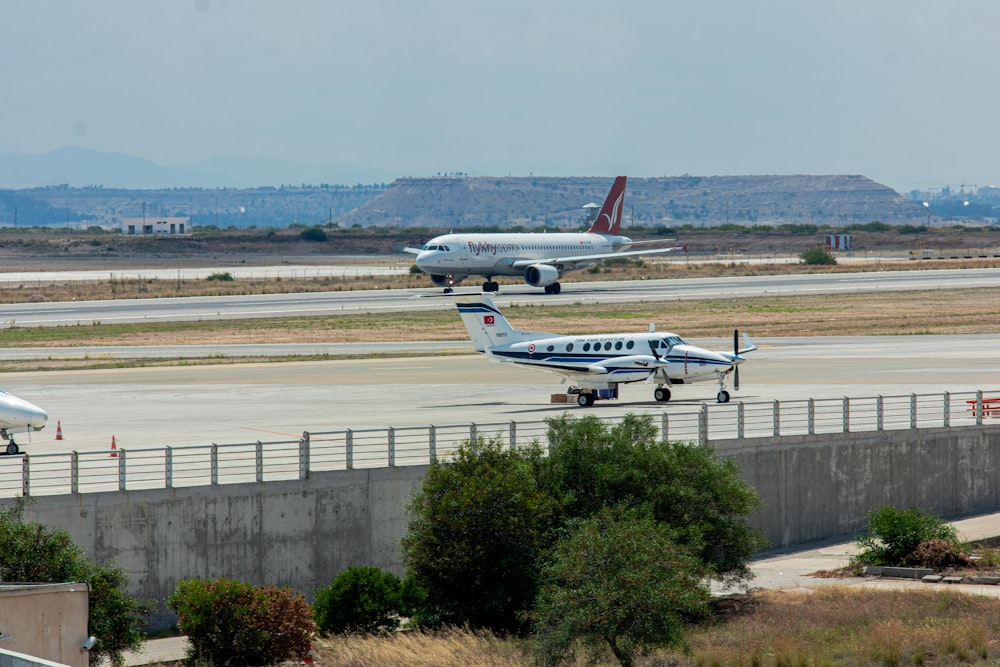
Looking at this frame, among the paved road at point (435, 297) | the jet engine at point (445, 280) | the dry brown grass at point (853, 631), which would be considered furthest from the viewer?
the jet engine at point (445, 280)

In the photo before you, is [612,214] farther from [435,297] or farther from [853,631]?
[853,631]

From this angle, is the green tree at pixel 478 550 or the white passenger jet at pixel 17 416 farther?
the white passenger jet at pixel 17 416

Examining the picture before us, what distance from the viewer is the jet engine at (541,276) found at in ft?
336

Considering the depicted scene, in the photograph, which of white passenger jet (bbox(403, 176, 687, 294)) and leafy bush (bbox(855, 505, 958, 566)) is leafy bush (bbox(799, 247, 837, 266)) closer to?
white passenger jet (bbox(403, 176, 687, 294))

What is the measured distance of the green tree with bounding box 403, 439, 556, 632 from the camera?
28812mm

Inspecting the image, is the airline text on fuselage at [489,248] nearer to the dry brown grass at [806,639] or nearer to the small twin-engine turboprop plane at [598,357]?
the small twin-engine turboprop plane at [598,357]

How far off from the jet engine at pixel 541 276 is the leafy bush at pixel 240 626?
76.7 meters

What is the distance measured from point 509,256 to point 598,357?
2325 inches

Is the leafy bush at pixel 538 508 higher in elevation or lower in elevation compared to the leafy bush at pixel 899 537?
higher

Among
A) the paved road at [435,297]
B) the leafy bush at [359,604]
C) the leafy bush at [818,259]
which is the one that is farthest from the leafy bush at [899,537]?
the leafy bush at [818,259]

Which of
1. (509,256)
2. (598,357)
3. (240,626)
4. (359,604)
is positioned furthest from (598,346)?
(509,256)

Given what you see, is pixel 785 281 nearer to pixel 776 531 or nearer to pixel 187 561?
pixel 776 531

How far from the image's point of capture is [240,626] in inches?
1021

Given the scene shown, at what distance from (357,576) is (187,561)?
371cm
